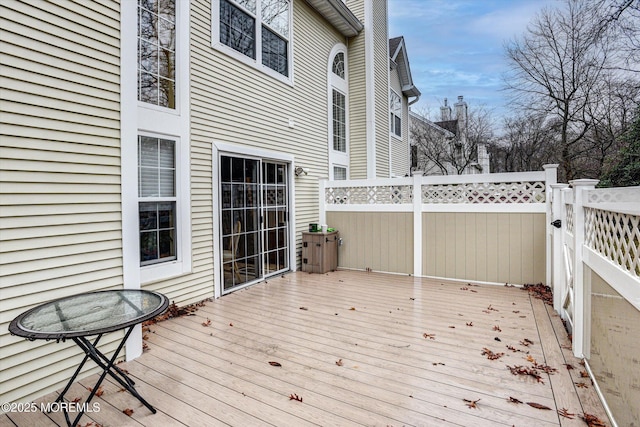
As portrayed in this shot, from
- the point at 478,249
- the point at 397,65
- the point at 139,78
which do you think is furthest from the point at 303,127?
the point at 397,65

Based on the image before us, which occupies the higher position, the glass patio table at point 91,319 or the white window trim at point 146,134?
the white window trim at point 146,134

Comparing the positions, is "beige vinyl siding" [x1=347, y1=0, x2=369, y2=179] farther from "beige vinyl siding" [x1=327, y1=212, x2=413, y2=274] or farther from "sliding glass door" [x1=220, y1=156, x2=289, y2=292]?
"sliding glass door" [x1=220, y1=156, x2=289, y2=292]

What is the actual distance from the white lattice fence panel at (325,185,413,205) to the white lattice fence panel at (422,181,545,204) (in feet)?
1.34

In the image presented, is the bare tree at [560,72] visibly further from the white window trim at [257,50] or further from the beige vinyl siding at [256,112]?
the white window trim at [257,50]

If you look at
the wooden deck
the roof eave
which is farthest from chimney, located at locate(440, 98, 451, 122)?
the wooden deck

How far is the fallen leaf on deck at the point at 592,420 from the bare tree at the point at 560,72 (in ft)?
41.9

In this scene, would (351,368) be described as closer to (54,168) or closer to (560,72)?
(54,168)

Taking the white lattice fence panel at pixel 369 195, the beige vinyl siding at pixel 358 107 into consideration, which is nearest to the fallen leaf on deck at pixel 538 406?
the white lattice fence panel at pixel 369 195

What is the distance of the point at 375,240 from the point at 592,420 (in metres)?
4.78

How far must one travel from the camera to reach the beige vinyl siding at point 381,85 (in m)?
9.64

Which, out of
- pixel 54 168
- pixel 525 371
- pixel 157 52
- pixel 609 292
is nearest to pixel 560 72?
pixel 525 371

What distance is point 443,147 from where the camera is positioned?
16828mm

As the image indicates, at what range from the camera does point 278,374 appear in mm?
2803

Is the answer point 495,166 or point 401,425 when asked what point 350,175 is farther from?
point 495,166
